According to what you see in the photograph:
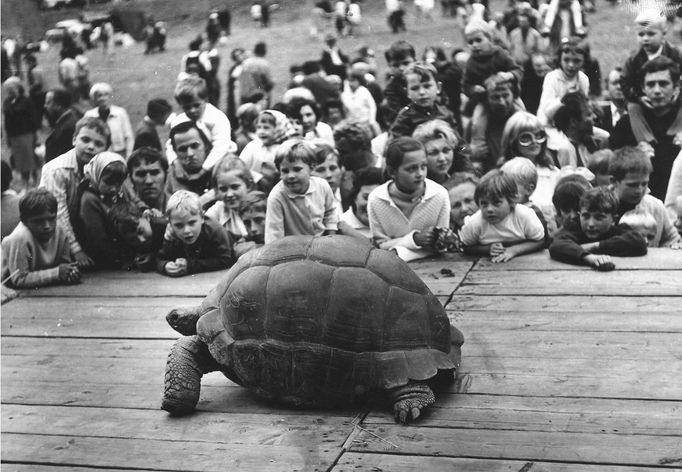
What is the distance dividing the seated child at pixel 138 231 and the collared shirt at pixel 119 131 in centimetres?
363

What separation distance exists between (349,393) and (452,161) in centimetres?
357

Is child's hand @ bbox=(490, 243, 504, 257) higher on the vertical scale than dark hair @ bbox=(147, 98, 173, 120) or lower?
lower

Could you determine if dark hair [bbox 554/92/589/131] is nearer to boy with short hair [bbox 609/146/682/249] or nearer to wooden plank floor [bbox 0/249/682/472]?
boy with short hair [bbox 609/146/682/249]

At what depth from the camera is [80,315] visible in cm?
584

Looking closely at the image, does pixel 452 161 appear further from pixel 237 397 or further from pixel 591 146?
pixel 237 397

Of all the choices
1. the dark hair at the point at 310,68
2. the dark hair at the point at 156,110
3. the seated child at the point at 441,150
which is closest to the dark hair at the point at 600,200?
the seated child at the point at 441,150

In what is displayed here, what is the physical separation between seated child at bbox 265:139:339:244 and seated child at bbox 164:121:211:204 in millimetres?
1353

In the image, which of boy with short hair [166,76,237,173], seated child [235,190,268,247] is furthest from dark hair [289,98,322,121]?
seated child [235,190,268,247]

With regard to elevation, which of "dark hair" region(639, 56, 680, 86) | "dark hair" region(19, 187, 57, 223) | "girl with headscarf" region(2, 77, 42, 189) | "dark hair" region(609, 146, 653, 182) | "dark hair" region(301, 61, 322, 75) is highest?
"dark hair" region(639, 56, 680, 86)

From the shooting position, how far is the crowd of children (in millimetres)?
6152

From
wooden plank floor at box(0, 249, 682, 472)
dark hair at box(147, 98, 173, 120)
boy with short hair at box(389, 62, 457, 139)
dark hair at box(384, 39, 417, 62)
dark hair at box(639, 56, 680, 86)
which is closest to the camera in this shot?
wooden plank floor at box(0, 249, 682, 472)

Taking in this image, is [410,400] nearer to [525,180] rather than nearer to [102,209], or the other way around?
[525,180]

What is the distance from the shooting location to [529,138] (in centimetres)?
728

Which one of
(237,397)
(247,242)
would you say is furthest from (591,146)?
(237,397)
